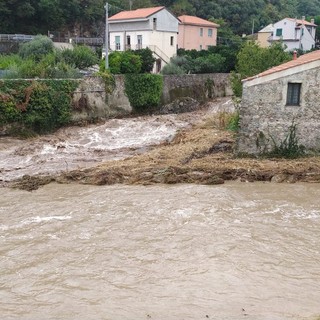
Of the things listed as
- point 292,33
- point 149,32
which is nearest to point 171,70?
point 149,32

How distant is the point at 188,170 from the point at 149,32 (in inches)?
1203

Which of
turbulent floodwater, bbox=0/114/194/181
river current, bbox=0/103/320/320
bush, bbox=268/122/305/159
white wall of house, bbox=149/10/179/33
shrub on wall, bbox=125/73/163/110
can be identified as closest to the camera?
river current, bbox=0/103/320/320

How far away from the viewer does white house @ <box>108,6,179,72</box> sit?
1801 inches

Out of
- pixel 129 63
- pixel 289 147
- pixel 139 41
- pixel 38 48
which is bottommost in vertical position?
pixel 289 147

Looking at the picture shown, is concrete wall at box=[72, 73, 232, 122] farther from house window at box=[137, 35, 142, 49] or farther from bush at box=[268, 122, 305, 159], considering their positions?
bush at box=[268, 122, 305, 159]

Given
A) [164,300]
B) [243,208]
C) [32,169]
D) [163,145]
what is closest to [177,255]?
[164,300]

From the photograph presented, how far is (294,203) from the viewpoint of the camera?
50.4ft

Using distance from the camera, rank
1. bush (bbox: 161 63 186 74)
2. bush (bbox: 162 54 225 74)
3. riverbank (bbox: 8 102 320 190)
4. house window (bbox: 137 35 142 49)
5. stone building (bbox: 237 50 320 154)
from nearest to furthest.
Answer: riverbank (bbox: 8 102 320 190), stone building (bbox: 237 50 320 154), bush (bbox: 161 63 186 74), bush (bbox: 162 54 225 74), house window (bbox: 137 35 142 49)

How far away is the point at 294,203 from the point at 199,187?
3.52m

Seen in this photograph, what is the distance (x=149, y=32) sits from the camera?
4569cm

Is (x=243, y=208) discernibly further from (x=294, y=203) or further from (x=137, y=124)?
(x=137, y=124)

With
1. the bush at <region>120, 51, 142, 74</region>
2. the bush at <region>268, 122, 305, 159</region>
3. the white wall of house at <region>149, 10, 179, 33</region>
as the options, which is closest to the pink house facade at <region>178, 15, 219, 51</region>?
the white wall of house at <region>149, 10, 179, 33</region>

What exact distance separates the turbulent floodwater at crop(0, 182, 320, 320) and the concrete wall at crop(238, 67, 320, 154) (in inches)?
127

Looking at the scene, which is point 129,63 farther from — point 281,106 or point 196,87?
point 281,106
